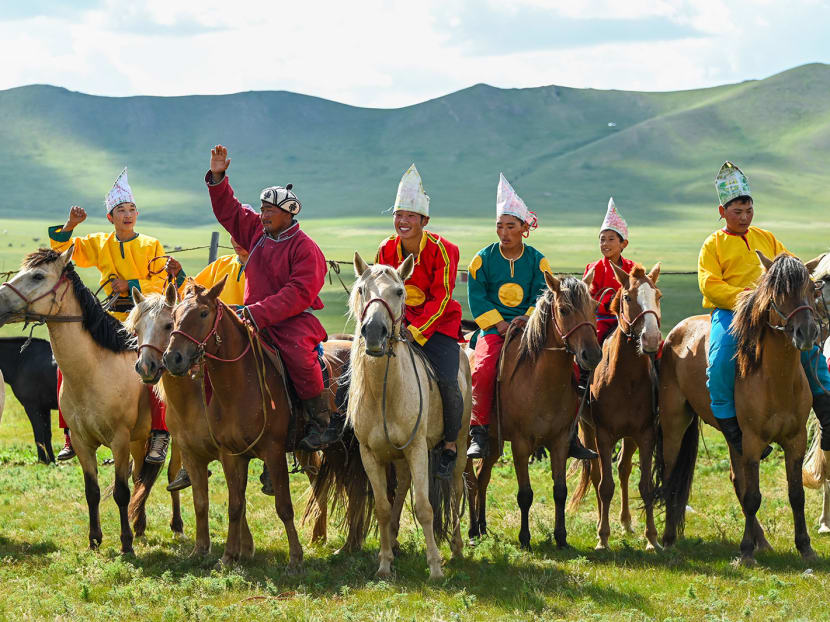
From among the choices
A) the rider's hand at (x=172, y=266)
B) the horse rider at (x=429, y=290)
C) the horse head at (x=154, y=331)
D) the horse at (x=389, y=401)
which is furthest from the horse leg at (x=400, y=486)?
the rider's hand at (x=172, y=266)

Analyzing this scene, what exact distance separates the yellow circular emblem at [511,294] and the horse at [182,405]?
2085mm

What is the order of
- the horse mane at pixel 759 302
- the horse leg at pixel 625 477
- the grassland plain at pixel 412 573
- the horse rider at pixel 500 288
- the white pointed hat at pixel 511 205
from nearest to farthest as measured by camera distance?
the grassland plain at pixel 412 573 → the horse mane at pixel 759 302 → the horse rider at pixel 500 288 → the white pointed hat at pixel 511 205 → the horse leg at pixel 625 477

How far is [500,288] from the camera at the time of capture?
9.16 meters

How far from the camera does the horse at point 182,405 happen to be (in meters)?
7.36

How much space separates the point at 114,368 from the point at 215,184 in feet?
6.13

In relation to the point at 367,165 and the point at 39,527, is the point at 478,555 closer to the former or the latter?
the point at 39,527

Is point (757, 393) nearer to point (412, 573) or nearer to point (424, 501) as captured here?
point (424, 501)

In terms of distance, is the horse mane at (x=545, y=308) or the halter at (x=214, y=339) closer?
the halter at (x=214, y=339)

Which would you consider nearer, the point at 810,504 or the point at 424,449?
the point at 424,449

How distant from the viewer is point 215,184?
8.56m

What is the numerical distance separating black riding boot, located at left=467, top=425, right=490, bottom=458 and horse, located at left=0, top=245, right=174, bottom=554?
3.05 meters

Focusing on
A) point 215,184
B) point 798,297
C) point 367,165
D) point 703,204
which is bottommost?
point 798,297

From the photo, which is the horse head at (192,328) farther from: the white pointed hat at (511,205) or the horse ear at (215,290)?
the white pointed hat at (511,205)

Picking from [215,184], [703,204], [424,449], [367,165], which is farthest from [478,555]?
[367,165]
